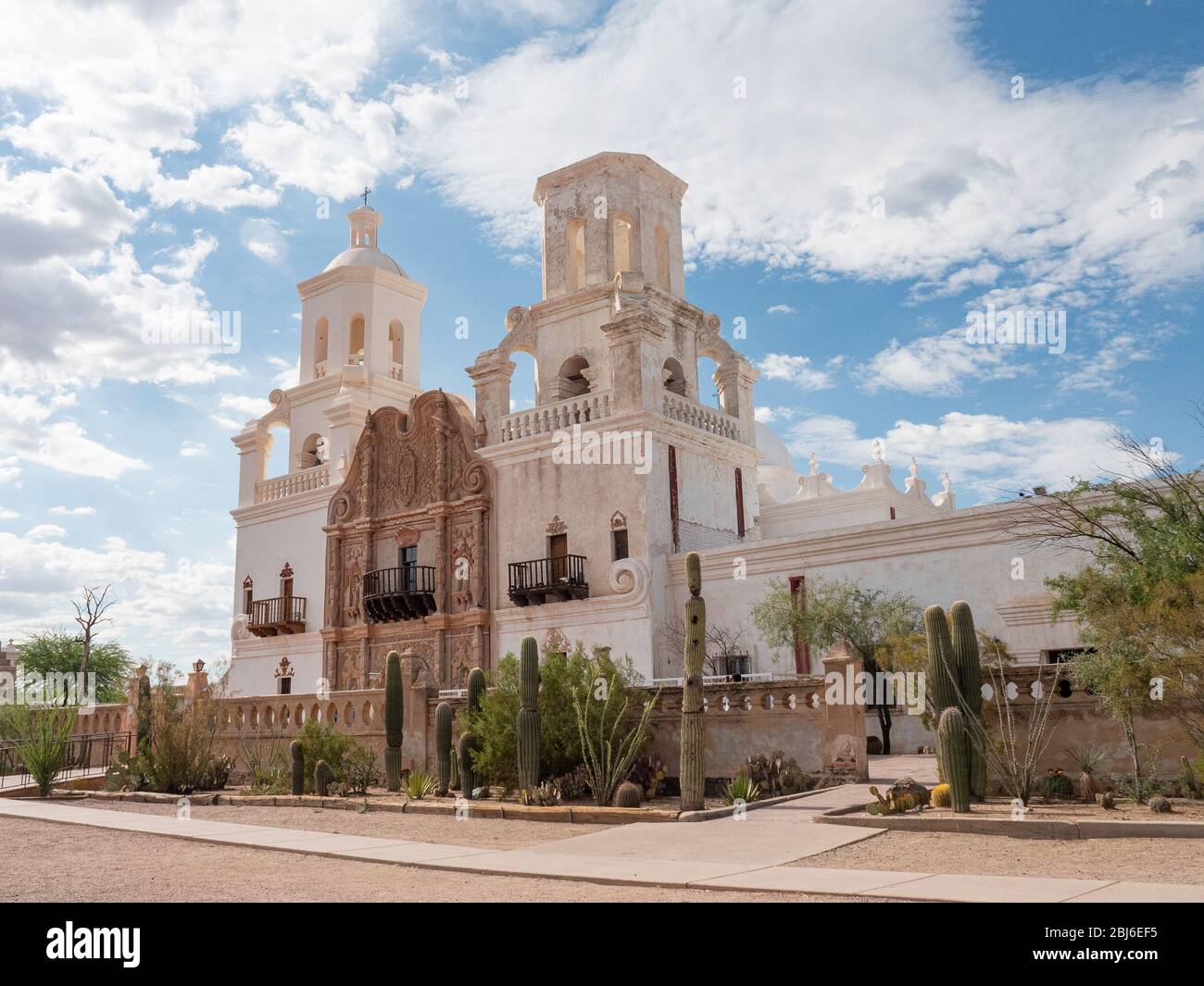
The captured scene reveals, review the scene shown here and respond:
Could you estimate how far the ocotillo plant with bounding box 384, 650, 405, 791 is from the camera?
20.0 metres

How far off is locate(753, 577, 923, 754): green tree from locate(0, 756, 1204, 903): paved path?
6739 millimetres

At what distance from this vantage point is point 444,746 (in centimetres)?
1883

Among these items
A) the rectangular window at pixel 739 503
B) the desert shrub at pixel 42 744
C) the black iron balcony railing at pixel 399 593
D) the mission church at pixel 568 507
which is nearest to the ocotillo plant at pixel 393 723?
the mission church at pixel 568 507

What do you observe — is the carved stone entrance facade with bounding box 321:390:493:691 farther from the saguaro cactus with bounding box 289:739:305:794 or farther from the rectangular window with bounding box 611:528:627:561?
the saguaro cactus with bounding box 289:739:305:794

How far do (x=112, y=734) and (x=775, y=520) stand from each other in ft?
66.8

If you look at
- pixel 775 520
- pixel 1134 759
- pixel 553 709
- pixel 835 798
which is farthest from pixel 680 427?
pixel 1134 759

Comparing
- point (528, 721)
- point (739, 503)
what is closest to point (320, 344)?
point (739, 503)

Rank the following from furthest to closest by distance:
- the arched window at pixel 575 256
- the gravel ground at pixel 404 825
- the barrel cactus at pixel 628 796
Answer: the arched window at pixel 575 256, the barrel cactus at pixel 628 796, the gravel ground at pixel 404 825

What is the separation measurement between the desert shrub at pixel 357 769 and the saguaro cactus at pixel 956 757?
11.1 metres

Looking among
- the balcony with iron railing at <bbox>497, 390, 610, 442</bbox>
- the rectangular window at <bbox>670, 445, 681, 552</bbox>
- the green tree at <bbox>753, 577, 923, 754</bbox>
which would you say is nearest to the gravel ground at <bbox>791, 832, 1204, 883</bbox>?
the green tree at <bbox>753, 577, 923, 754</bbox>

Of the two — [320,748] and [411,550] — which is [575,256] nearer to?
[411,550]

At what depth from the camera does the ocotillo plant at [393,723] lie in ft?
65.8

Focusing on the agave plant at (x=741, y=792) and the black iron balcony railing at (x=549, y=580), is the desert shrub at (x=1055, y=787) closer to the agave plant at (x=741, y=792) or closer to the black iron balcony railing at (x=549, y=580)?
the agave plant at (x=741, y=792)
